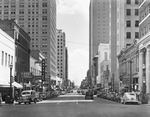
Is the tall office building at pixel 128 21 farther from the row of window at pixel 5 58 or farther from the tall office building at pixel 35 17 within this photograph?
the row of window at pixel 5 58

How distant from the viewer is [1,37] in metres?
61.7

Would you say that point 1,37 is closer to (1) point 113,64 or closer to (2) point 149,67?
(2) point 149,67

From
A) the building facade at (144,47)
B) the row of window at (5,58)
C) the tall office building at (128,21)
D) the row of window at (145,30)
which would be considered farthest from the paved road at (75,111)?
the tall office building at (128,21)

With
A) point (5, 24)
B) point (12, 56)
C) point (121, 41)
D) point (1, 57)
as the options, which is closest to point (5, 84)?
point (1, 57)

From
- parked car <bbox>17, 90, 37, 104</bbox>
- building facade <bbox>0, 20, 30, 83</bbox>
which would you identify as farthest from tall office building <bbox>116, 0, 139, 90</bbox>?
parked car <bbox>17, 90, 37, 104</bbox>

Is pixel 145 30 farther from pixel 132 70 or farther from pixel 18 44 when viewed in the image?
pixel 18 44

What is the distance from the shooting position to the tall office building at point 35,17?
367ft

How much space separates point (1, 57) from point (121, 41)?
2103 inches

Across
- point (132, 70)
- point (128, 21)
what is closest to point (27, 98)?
point (132, 70)

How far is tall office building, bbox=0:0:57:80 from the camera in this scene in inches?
4400

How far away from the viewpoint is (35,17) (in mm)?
142125

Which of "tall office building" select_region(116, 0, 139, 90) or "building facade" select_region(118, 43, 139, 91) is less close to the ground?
"tall office building" select_region(116, 0, 139, 90)

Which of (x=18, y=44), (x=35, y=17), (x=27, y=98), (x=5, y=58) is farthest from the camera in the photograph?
(x=35, y=17)

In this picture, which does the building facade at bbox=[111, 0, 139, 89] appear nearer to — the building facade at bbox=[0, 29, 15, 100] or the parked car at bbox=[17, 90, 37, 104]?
the building facade at bbox=[0, 29, 15, 100]
